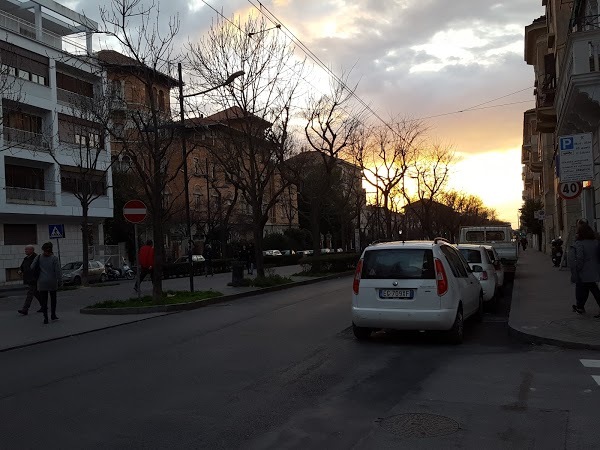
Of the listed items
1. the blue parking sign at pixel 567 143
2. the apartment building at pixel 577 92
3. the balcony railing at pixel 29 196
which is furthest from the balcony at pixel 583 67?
the balcony railing at pixel 29 196

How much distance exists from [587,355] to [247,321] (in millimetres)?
6732

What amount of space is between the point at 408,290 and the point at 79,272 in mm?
28153

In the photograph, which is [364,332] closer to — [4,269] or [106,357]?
[106,357]

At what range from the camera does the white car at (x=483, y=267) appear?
1385 centimetres

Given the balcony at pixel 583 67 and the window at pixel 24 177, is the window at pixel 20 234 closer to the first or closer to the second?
the window at pixel 24 177

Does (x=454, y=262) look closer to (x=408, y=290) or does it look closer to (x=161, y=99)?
(x=408, y=290)

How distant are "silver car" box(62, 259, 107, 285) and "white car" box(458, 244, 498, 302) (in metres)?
24.5

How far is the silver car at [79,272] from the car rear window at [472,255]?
963 inches

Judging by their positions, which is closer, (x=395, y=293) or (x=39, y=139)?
(x=395, y=293)

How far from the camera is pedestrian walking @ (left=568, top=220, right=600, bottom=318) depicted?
10672 mm

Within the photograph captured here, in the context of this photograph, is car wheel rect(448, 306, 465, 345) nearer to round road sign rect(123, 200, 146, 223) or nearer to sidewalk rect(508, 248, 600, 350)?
sidewalk rect(508, 248, 600, 350)

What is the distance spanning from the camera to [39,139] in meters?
37.0

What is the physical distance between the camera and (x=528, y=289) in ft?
55.6

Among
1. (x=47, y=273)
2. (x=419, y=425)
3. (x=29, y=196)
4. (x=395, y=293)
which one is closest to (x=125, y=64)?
(x=47, y=273)
